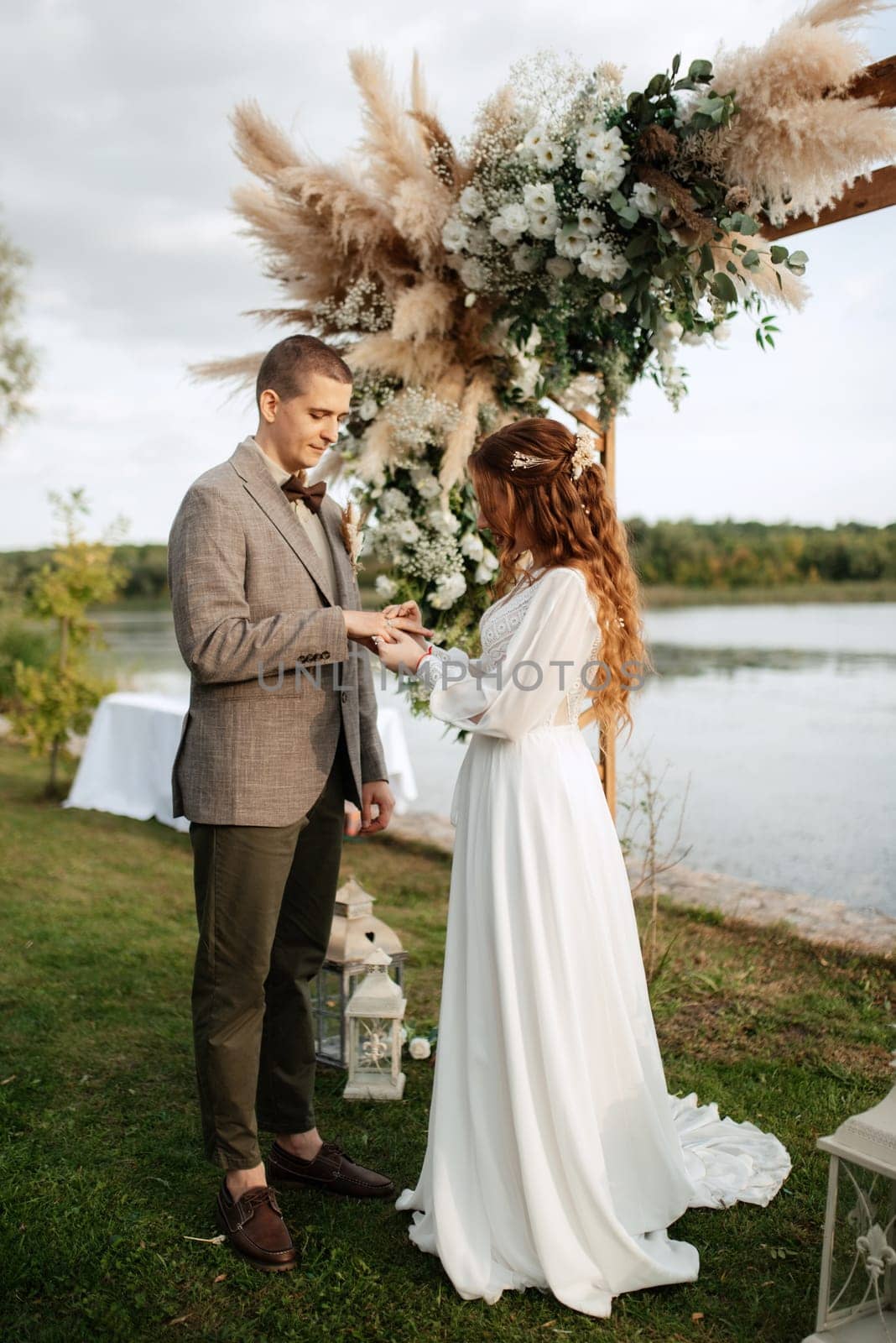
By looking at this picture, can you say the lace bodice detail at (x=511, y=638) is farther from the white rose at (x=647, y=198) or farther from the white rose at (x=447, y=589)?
the white rose at (x=447, y=589)

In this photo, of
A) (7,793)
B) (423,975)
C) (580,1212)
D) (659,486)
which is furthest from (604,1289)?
(7,793)

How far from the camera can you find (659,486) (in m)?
6.32

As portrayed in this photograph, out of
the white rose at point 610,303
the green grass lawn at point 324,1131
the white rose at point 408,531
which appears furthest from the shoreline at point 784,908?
the white rose at point 610,303

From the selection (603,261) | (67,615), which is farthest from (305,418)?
(67,615)

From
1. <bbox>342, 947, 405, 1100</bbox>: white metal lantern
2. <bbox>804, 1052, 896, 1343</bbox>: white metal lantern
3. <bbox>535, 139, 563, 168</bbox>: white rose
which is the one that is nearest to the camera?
<bbox>804, 1052, 896, 1343</bbox>: white metal lantern

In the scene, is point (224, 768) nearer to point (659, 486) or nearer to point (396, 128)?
point (396, 128)

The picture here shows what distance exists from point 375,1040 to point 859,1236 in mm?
1621

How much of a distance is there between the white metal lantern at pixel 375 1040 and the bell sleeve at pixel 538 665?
4.30 feet

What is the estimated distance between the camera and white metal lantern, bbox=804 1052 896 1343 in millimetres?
1854

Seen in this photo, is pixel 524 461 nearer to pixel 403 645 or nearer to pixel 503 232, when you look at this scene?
pixel 403 645

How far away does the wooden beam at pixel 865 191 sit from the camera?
111 inches

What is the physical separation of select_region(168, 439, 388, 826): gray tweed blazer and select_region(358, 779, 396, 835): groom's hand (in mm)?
259

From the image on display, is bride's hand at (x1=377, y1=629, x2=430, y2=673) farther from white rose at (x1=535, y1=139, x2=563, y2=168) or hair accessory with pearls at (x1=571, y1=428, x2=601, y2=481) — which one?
white rose at (x1=535, y1=139, x2=563, y2=168)

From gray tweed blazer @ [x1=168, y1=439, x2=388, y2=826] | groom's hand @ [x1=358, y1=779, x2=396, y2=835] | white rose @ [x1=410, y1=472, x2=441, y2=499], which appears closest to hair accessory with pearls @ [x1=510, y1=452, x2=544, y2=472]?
gray tweed blazer @ [x1=168, y1=439, x2=388, y2=826]
